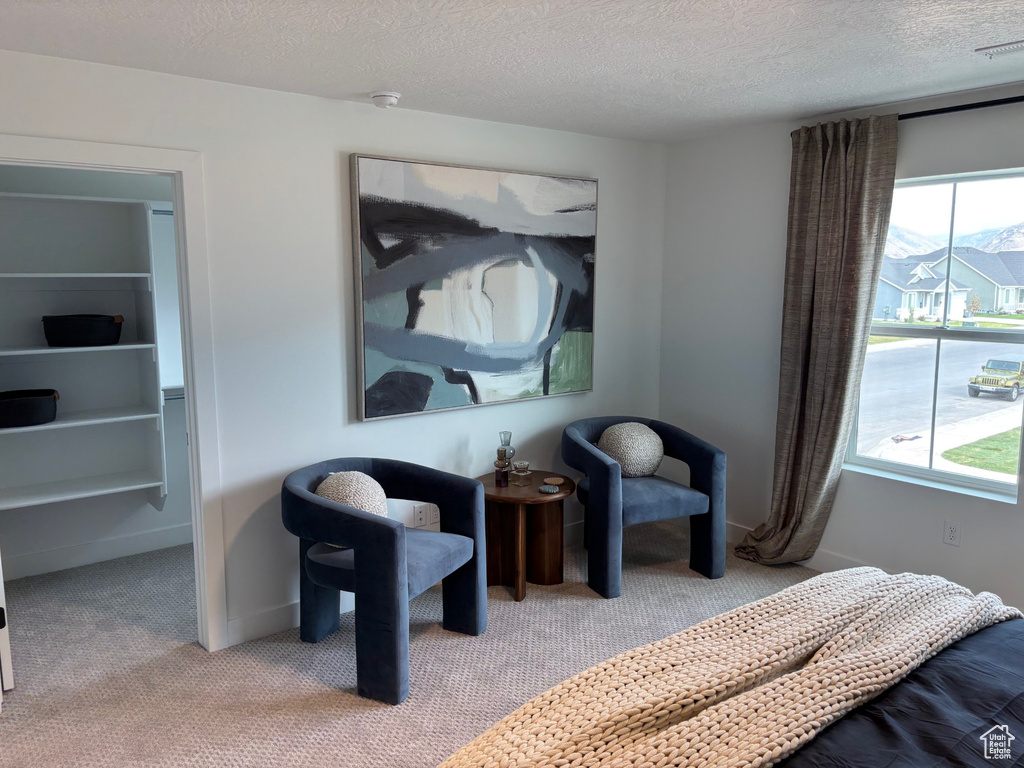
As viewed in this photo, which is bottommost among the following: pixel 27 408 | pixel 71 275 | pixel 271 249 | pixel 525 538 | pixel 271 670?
pixel 271 670

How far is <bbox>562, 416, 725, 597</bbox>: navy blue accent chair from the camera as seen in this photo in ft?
11.4

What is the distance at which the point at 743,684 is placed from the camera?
5.24ft

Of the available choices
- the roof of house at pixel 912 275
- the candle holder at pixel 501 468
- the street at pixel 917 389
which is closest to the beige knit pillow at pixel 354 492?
the candle holder at pixel 501 468

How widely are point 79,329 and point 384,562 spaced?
2168 mm

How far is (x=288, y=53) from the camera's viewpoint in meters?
2.48

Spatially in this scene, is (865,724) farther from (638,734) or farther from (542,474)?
(542,474)

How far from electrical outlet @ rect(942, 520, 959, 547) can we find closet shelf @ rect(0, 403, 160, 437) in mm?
3927

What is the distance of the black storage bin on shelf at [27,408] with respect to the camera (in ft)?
11.2

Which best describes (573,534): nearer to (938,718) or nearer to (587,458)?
(587,458)

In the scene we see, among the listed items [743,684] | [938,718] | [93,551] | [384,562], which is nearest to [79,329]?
[93,551]

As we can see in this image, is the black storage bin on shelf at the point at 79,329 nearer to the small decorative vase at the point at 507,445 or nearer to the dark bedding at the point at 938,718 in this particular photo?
the small decorative vase at the point at 507,445

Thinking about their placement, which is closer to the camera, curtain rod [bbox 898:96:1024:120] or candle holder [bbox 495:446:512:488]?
curtain rod [bbox 898:96:1024:120]

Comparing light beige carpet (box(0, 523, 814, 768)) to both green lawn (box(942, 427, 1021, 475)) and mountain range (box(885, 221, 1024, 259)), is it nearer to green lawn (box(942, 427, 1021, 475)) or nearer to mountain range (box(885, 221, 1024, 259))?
green lawn (box(942, 427, 1021, 475))

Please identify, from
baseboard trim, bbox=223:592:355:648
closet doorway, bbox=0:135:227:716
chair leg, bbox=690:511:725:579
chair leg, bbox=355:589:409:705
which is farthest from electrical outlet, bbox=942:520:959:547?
closet doorway, bbox=0:135:227:716
